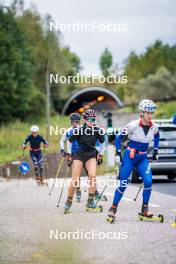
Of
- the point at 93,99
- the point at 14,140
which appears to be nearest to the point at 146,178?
the point at 14,140

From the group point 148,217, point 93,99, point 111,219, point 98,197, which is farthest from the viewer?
point 93,99

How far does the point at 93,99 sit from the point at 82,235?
8038cm

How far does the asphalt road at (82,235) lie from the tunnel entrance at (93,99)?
63.1 m

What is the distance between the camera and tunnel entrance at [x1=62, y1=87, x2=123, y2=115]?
8256 centimetres

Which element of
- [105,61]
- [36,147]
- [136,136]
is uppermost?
[105,61]

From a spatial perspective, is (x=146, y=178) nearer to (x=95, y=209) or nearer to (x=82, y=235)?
(x=95, y=209)

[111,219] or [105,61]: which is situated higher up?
[105,61]

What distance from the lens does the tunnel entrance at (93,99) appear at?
271ft

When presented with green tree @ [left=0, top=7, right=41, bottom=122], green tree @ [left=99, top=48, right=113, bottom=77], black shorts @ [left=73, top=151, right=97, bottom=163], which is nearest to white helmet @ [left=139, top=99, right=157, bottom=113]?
black shorts @ [left=73, top=151, right=97, bottom=163]

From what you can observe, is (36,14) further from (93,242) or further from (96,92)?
(93,242)

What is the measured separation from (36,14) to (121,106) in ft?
44.6

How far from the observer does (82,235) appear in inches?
434

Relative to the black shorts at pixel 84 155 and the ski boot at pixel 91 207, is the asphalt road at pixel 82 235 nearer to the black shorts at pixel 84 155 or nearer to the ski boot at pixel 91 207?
the ski boot at pixel 91 207

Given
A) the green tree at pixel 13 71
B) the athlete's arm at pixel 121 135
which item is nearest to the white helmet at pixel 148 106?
the athlete's arm at pixel 121 135
